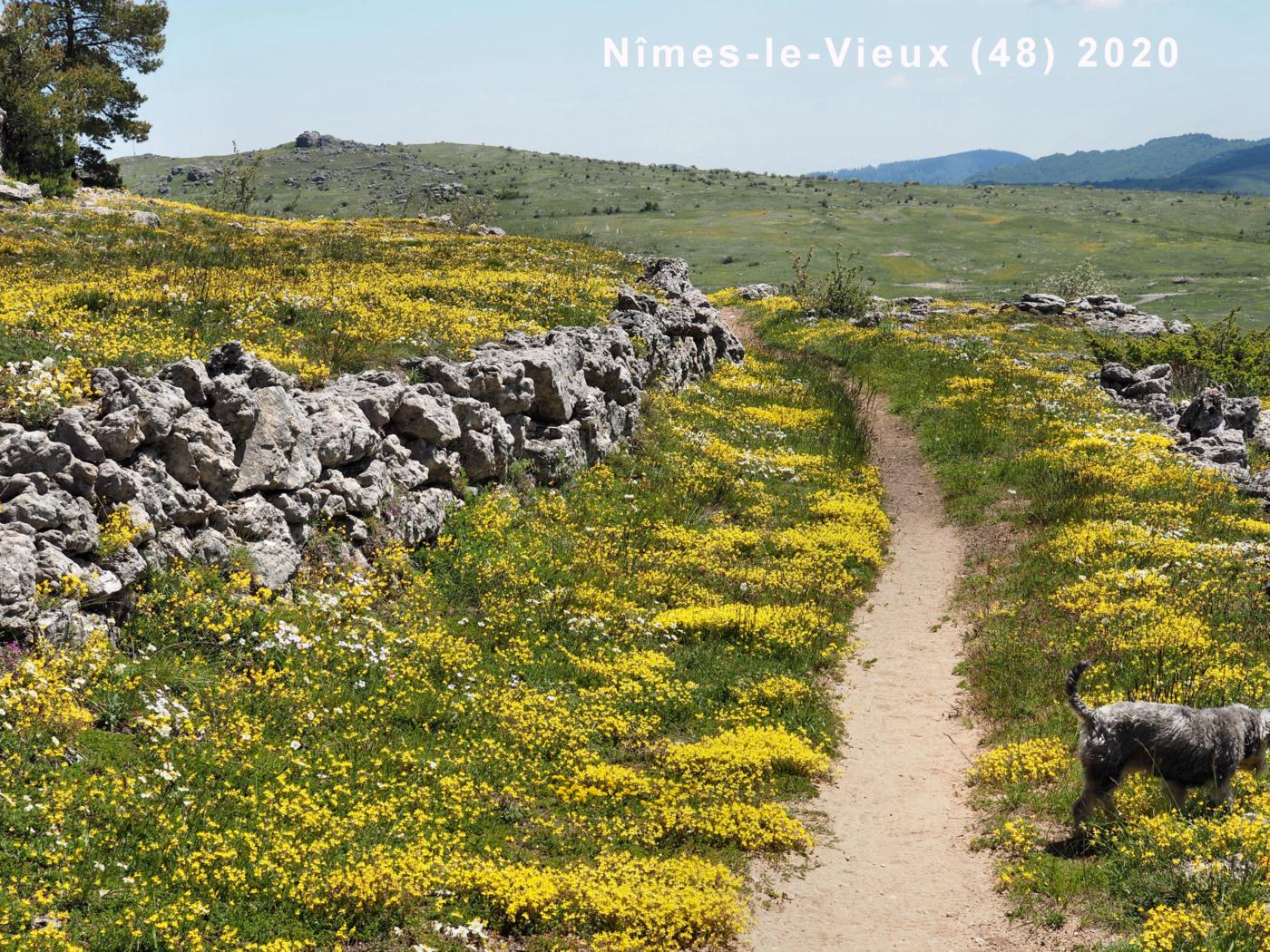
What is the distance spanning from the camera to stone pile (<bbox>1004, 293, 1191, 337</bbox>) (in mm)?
50969

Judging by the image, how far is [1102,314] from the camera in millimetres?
56000

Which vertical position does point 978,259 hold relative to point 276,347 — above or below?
above

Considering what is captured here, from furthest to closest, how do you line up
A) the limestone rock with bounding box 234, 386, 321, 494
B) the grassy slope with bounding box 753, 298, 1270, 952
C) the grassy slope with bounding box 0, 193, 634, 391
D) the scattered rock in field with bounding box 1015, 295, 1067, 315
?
the scattered rock in field with bounding box 1015, 295, 1067, 315 < the grassy slope with bounding box 0, 193, 634, 391 < the limestone rock with bounding box 234, 386, 321, 494 < the grassy slope with bounding box 753, 298, 1270, 952

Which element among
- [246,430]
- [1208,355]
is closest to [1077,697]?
[246,430]

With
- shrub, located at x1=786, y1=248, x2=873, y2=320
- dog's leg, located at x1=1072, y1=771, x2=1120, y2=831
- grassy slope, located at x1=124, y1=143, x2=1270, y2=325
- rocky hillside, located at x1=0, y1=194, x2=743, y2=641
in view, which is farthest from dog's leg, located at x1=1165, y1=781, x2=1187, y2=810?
grassy slope, located at x1=124, y1=143, x2=1270, y2=325

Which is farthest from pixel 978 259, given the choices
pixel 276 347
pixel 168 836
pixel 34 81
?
pixel 168 836

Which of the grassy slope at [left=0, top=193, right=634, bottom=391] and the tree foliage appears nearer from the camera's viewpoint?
the grassy slope at [left=0, top=193, right=634, bottom=391]

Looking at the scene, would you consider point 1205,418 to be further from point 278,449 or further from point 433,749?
point 278,449

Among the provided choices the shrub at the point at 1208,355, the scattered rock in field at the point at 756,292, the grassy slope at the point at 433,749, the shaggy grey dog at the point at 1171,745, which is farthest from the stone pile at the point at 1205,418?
the scattered rock in field at the point at 756,292

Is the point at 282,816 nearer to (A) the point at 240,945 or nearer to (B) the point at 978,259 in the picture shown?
(A) the point at 240,945

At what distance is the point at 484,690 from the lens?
12594 millimetres

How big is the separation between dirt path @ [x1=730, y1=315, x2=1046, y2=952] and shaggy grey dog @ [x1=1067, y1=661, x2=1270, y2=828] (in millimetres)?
1719

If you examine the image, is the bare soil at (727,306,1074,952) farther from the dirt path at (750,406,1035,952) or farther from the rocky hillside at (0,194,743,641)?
the rocky hillside at (0,194,743,641)

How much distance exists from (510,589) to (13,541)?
7406 mm
